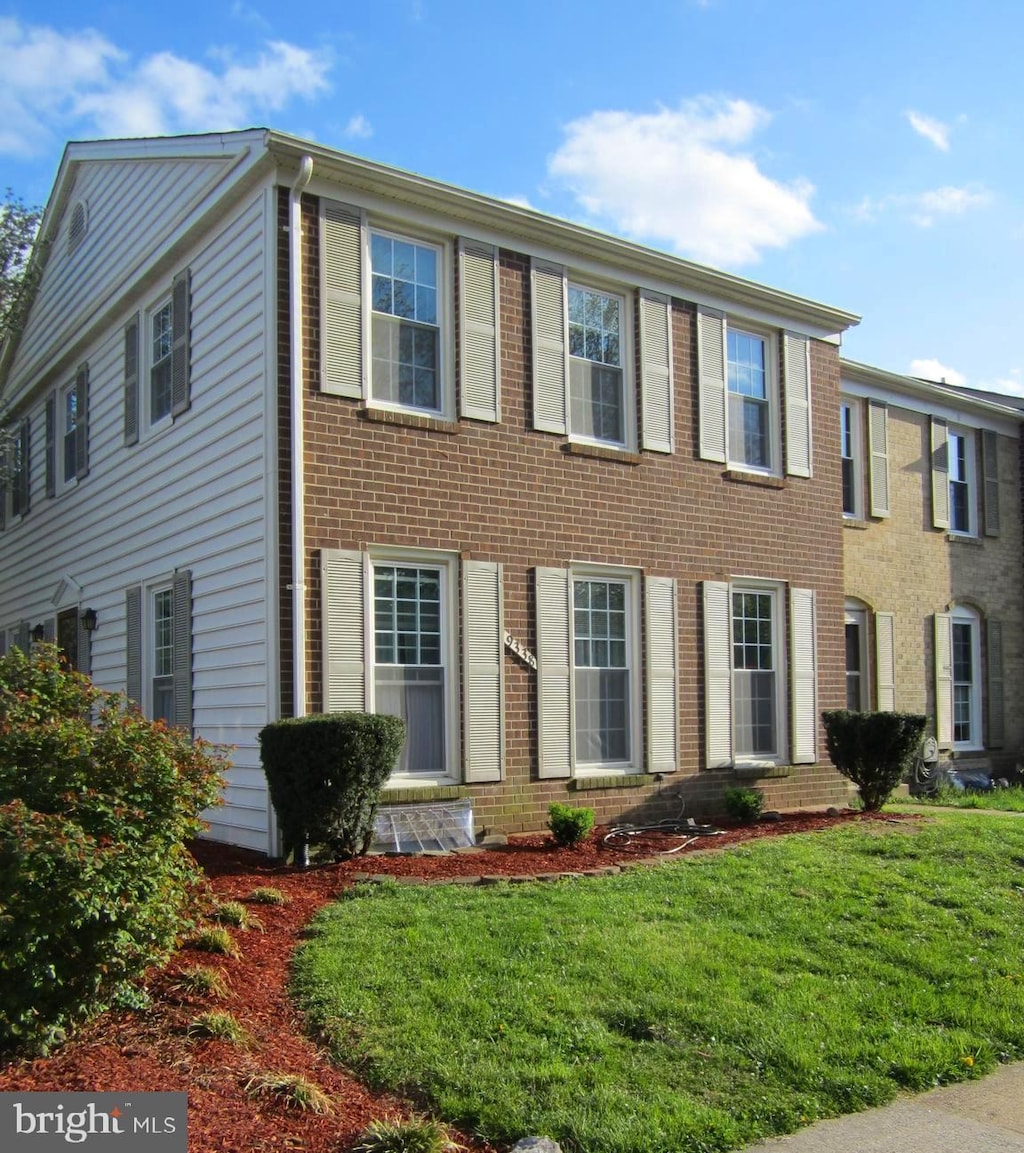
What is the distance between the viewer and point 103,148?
15.6m

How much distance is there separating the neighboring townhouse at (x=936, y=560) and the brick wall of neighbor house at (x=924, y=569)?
0.02 metres

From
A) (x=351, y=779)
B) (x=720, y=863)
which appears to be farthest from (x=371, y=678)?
(x=720, y=863)

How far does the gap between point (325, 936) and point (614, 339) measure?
7955 mm

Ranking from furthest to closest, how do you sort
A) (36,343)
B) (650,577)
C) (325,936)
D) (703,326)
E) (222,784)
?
(36,343) < (703,326) < (650,577) < (325,936) < (222,784)

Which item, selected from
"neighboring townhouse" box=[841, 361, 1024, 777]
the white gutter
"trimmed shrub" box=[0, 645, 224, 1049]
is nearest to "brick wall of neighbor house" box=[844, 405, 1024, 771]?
"neighboring townhouse" box=[841, 361, 1024, 777]

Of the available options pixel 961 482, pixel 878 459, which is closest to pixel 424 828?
pixel 878 459

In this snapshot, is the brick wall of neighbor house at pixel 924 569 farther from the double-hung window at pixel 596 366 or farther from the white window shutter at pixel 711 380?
the double-hung window at pixel 596 366

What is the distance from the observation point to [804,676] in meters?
14.3

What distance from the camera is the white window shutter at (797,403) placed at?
14.6 m

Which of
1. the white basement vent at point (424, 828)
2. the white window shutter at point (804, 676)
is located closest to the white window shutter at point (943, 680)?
the white window shutter at point (804, 676)

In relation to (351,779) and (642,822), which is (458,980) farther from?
(642,822)

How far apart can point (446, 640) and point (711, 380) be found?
489cm

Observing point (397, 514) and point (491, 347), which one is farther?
point (491, 347)

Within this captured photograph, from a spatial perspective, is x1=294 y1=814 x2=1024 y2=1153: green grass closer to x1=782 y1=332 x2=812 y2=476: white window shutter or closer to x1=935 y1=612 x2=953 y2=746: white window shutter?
x1=782 y1=332 x2=812 y2=476: white window shutter
